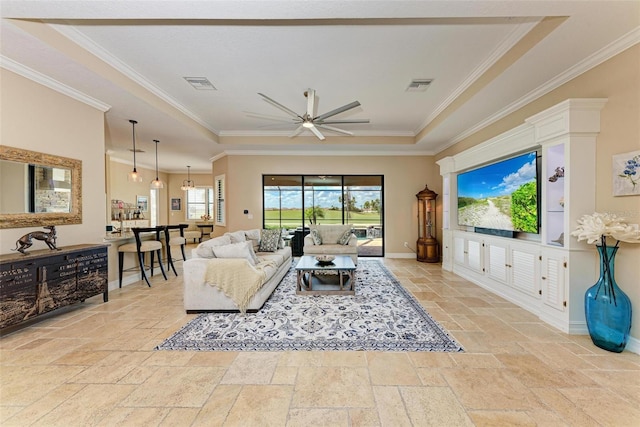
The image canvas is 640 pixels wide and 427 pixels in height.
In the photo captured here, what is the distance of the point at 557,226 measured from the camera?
123 inches

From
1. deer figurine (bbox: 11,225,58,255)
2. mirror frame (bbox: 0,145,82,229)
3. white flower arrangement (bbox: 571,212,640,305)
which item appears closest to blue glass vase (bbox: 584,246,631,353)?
white flower arrangement (bbox: 571,212,640,305)

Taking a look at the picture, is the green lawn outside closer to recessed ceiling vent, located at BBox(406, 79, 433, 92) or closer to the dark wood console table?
recessed ceiling vent, located at BBox(406, 79, 433, 92)

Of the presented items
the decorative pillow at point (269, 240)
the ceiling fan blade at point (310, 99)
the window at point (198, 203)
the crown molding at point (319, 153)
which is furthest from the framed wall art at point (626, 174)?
the window at point (198, 203)

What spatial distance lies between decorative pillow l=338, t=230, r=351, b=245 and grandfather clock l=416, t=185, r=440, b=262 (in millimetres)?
1916

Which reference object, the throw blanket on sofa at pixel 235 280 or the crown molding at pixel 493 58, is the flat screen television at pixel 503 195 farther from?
the throw blanket on sofa at pixel 235 280

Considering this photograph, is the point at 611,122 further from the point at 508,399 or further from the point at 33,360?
the point at 33,360

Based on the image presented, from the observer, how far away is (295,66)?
346cm

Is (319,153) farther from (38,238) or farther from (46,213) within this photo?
(38,238)

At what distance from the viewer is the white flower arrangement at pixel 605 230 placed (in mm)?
2352

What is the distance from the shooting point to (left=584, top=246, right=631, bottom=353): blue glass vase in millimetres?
A: 2422

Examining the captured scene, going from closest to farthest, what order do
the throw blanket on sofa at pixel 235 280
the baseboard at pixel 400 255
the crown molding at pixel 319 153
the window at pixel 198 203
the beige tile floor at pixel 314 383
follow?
the beige tile floor at pixel 314 383 → the throw blanket on sofa at pixel 235 280 → the crown molding at pixel 319 153 → the baseboard at pixel 400 255 → the window at pixel 198 203

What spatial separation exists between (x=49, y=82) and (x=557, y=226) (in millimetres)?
6423

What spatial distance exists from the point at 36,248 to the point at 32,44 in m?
2.30

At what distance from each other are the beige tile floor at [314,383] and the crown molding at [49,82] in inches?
115
